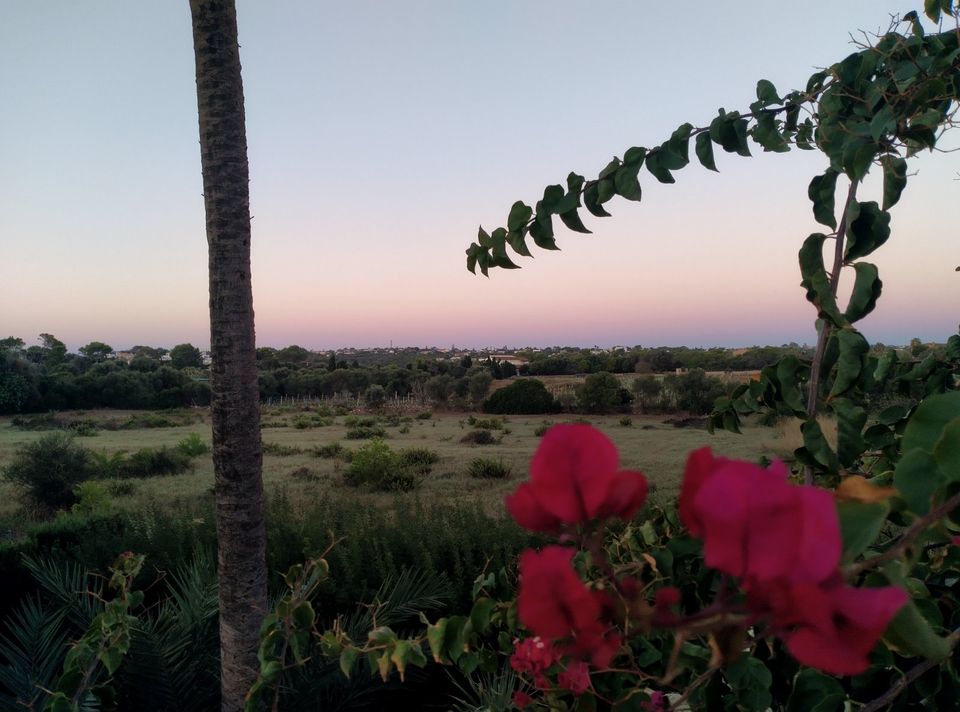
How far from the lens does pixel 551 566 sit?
0.21 m

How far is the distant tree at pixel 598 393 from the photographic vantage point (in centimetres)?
1616

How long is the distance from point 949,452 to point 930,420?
0.08 m

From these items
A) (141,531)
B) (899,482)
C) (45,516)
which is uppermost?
(899,482)

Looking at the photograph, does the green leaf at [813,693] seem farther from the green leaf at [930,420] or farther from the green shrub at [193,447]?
the green shrub at [193,447]

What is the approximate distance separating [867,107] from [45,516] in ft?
39.4

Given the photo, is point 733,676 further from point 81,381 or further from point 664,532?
point 81,381

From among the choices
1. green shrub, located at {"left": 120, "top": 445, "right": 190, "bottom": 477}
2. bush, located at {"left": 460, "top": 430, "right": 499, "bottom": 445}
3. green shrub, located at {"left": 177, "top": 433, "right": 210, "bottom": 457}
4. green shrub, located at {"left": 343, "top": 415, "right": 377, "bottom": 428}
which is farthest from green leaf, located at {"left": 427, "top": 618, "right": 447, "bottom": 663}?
green shrub, located at {"left": 343, "top": 415, "right": 377, "bottom": 428}

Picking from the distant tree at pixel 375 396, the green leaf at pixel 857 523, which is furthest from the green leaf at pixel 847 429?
the distant tree at pixel 375 396

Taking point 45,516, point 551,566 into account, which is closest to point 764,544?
point 551,566

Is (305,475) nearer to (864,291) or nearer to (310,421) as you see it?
(310,421)

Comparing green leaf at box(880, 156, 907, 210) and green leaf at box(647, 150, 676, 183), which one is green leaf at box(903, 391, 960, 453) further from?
green leaf at box(647, 150, 676, 183)

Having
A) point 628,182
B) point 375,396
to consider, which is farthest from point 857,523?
point 375,396

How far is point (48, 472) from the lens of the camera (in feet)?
32.4

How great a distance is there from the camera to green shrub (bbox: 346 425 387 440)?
1644 cm
